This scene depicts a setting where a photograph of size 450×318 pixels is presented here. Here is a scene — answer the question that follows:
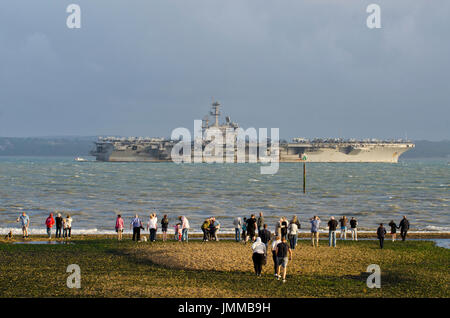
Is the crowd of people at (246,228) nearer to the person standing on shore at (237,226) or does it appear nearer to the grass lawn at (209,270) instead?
the person standing on shore at (237,226)

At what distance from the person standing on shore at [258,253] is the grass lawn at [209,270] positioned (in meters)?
0.31

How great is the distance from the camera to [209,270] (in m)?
18.6

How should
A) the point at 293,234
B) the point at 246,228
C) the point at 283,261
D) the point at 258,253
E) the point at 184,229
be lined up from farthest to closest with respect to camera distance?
the point at 184,229 → the point at 246,228 → the point at 293,234 → the point at 258,253 → the point at 283,261

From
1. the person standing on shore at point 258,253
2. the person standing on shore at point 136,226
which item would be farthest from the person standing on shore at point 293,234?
the person standing on shore at point 136,226

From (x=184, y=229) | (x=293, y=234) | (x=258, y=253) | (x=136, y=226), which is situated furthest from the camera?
(x=184, y=229)

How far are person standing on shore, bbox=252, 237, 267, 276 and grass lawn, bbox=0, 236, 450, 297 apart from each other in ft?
1.03

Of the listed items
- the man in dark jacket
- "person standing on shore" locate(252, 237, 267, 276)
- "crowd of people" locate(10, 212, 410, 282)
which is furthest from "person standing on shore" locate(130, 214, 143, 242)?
"person standing on shore" locate(252, 237, 267, 276)

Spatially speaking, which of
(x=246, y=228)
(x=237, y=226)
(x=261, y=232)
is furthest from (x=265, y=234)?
(x=237, y=226)

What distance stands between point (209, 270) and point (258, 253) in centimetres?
231

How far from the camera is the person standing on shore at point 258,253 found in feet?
55.8

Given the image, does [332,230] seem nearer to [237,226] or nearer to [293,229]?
[293,229]
